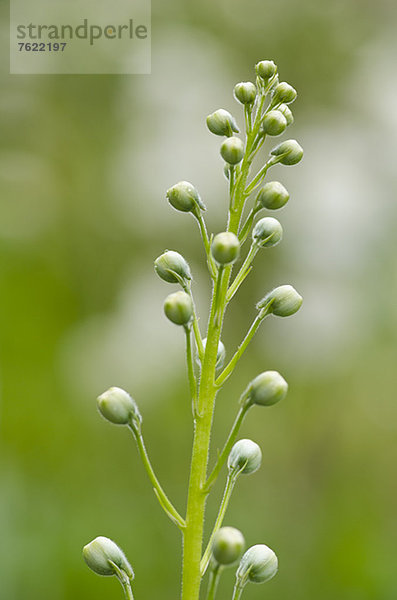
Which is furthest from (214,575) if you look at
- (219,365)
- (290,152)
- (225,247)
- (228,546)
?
(290,152)

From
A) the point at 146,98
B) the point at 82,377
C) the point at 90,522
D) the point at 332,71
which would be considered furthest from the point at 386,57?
the point at 90,522

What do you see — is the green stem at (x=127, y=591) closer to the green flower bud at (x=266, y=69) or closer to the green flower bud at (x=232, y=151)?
the green flower bud at (x=232, y=151)

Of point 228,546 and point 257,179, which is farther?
point 257,179

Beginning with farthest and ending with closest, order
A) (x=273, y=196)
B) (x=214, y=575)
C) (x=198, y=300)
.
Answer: (x=198, y=300), (x=273, y=196), (x=214, y=575)

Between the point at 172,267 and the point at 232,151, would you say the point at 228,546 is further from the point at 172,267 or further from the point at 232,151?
the point at 232,151

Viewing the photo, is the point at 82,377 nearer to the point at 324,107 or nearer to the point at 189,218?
the point at 189,218

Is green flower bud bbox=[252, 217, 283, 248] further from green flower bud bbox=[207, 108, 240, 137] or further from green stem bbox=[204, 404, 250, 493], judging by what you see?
green stem bbox=[204, 404, 250, 493]
